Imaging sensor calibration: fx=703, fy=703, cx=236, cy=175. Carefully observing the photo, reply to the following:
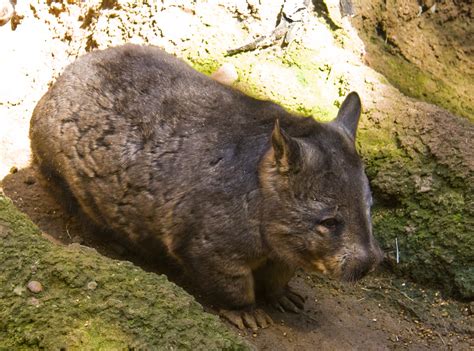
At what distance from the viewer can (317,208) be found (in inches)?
138

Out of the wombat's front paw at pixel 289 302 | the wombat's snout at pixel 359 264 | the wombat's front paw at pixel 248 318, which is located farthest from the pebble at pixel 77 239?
the wombat's snout at pixel 359 264

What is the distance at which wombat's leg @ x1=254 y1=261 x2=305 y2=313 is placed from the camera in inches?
156

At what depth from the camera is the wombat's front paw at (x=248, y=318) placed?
12.4 ft

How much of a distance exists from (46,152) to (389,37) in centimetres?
295

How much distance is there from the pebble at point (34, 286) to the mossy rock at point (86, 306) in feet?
0.04

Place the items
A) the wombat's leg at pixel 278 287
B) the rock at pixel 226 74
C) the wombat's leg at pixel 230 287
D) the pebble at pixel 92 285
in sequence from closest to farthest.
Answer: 1. the pebble at pixel 92 285
2. the wombat's leg at pixel 230 287
3. the wombat's leg at pixel 278 287
4. the rock at pixel 226 74

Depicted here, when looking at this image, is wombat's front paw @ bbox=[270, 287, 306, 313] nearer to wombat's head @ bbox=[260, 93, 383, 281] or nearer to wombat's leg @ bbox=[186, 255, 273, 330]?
wombat's leg @ bbox=[186, 255, 273, 330]

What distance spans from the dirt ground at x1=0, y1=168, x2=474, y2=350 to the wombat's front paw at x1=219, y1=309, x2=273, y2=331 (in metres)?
0.05

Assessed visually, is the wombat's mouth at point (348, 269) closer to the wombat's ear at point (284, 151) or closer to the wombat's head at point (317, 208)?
the wombat's head at point (317, 208)

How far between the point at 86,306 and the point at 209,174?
140 cm

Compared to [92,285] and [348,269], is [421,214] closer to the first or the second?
[348,269]

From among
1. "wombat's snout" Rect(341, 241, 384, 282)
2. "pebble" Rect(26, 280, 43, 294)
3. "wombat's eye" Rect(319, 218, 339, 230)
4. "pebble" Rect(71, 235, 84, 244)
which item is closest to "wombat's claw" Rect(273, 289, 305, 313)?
"wombat's snout" Rect(341, 241, 384, 282)

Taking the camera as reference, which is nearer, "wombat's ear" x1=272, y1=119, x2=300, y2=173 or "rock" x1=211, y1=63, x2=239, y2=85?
"wombat's ear" x1=272, y1=119, x2=300, y2=173

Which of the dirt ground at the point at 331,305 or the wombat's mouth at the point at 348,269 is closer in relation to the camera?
the wombat's mouth at the point at 348,269
